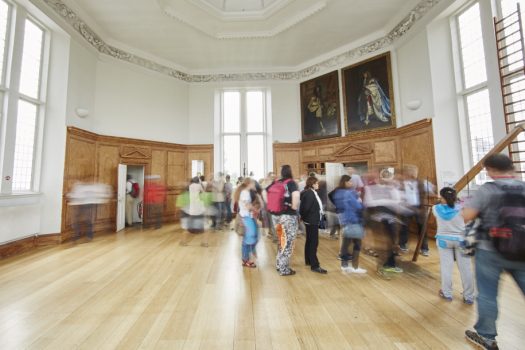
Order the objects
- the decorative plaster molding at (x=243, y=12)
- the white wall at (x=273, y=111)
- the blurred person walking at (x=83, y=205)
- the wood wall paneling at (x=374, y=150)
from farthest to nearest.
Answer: the white wall at (x=273, y=111) → the decorative plaster molding at (x=243, y=12) → the wood wall paneling at (x=374, y=150) → the blurred person walking at (x=83, y=205)

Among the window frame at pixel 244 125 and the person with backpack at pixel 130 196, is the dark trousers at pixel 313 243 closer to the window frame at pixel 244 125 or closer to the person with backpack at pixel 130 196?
the window frame at pixel 244 125

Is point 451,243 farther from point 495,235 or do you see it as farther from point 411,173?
point 411,173

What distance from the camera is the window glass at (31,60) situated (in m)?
5.00

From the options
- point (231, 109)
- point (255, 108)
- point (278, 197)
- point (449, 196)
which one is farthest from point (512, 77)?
point (231, 109)

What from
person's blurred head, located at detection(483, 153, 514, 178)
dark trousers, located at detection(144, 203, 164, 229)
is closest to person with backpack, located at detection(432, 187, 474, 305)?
person's blurred head, located at detection(483, 153, 514, 178)

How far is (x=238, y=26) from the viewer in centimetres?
742

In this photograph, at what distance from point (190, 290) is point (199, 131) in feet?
24.3

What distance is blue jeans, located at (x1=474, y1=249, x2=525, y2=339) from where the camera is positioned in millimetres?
1604

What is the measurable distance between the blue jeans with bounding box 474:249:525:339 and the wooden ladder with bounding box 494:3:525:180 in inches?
132

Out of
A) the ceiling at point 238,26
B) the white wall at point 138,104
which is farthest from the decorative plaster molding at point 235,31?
the white wall at point 138,104

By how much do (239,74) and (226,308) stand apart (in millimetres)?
9027

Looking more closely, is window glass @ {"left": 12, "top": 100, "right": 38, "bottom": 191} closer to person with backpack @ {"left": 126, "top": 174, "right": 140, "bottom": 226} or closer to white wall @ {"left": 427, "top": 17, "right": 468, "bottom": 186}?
person with backpack @ {"left": 126, "top": 174, "right": 140, "bottom": 226}

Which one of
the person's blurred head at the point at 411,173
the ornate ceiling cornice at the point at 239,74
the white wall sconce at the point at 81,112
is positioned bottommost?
the person's blurred head at the point at 411,173

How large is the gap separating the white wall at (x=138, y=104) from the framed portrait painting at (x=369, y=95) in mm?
6385
